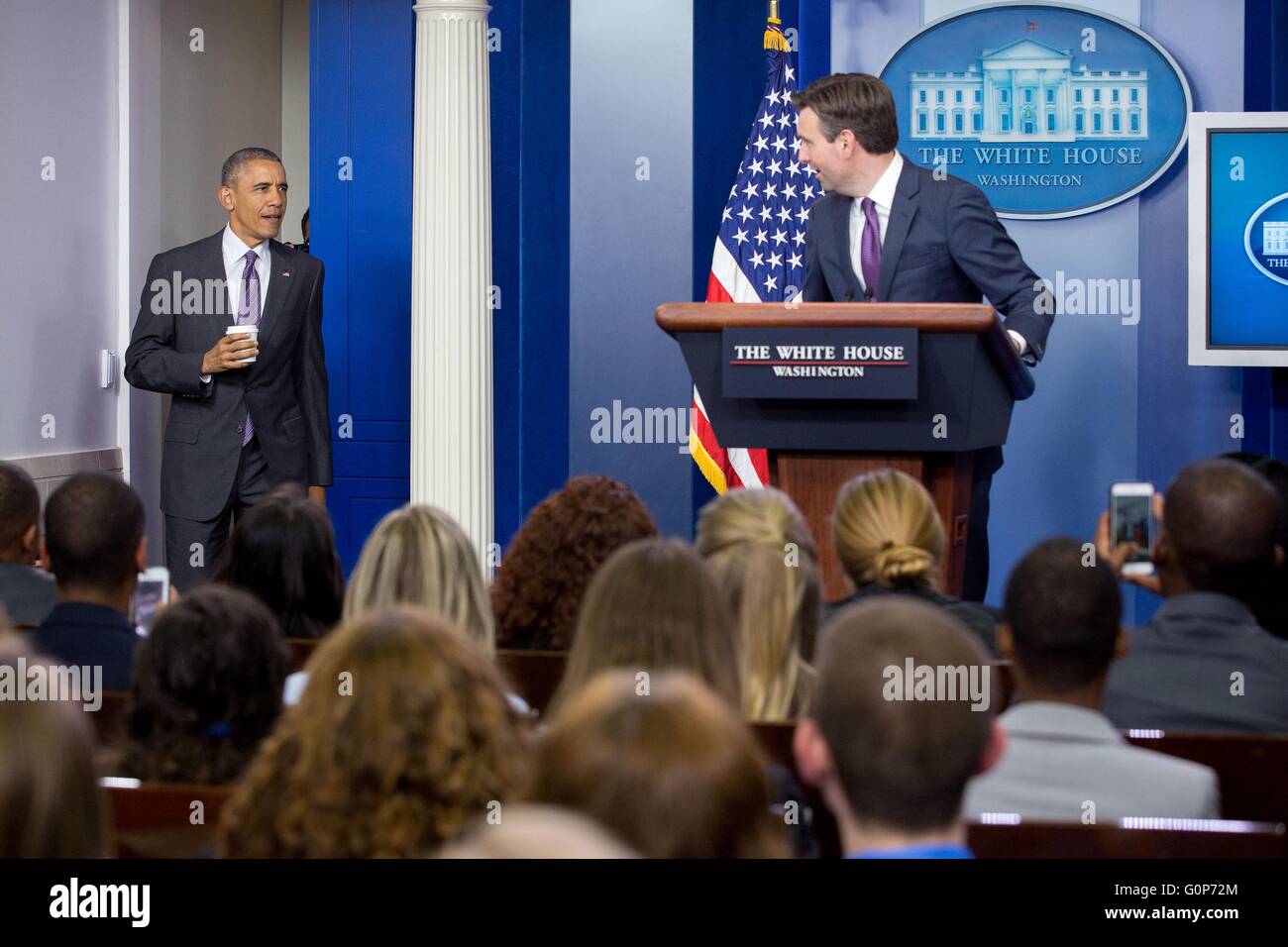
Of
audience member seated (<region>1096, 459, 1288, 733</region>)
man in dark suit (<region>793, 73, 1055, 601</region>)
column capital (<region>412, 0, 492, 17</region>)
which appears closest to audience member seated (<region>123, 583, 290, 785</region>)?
audience member seated (<region>1096, 459, 1288, 733</region>)

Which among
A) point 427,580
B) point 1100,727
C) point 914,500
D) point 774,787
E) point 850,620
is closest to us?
point 850,620

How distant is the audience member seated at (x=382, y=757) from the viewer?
5.14 feet

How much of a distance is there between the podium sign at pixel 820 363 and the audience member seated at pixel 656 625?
1.41 metres

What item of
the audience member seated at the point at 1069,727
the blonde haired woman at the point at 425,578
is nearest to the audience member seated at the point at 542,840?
the audience member seated at the point at 1069,727

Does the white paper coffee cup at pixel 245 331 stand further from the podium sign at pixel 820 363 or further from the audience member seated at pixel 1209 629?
the audience member seated at pixel 1209 629

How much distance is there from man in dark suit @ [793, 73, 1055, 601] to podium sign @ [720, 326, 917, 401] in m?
0.82

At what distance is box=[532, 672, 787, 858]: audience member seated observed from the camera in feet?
3.84

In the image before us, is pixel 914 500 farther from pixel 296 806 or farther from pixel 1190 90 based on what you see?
pixel 1190 90

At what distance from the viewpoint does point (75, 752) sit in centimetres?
126

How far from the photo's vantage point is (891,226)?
442 cm

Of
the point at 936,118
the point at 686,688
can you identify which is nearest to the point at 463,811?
the point at 686,688

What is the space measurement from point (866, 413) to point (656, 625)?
1561mm

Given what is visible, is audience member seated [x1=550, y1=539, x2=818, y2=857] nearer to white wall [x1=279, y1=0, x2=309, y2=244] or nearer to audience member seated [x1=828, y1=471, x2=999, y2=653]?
audience member seated [x1=828, y1=471, x2=999, y2=653]

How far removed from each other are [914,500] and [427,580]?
2.99 feet
